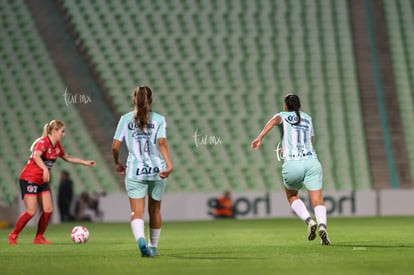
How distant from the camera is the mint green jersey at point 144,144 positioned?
9203 millimetres

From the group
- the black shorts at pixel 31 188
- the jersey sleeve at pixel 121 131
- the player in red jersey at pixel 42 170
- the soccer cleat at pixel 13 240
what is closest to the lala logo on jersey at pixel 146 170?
the jersey sleeve at pixel 121 131

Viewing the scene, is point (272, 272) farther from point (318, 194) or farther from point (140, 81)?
point (140, 81)

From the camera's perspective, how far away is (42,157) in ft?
41.6

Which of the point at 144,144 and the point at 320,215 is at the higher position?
the point at 144,144

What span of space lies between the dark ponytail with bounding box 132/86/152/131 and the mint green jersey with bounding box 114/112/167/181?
65mm

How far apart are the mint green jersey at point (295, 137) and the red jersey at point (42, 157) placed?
11.0ft

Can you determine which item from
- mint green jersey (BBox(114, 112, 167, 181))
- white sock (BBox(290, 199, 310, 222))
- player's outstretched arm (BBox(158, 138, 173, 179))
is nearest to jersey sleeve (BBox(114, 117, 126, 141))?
mint green jersey (BBox(114, 112, 167, 181))

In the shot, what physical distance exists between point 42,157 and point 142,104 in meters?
3.92

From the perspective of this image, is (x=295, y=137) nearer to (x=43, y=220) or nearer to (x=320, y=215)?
(x=320, y=215)

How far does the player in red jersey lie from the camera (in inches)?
493

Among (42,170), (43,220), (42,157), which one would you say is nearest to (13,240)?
(43,220)

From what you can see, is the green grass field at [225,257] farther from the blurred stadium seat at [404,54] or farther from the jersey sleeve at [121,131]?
the blurred stadium seat at [404,54]

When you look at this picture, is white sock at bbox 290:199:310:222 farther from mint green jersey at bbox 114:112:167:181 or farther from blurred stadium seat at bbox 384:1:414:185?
blurred stadium seat at bbox 384:1:414:185

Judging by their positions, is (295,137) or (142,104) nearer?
(142,104)
